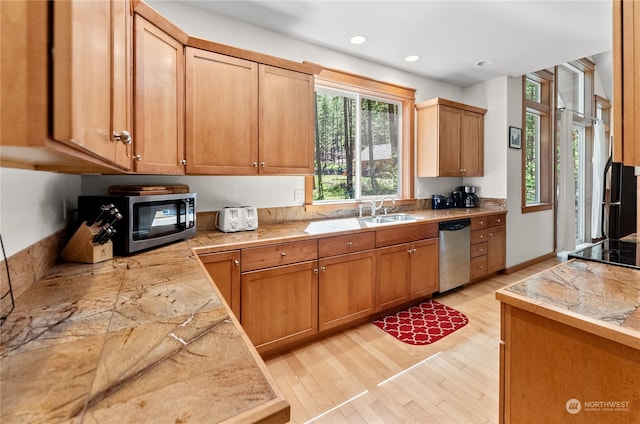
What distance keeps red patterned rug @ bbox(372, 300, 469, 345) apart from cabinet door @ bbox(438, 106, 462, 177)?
1658 millimetres

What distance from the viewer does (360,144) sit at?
3.44 m

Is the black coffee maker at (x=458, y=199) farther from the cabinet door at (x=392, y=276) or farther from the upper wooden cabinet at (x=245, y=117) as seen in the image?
the upper wooden cabinet at (x=245, y=117)

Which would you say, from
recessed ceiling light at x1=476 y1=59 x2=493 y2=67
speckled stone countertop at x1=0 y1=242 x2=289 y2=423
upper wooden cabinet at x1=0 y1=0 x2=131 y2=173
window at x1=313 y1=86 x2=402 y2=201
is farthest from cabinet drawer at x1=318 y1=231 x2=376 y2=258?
recessed ceiling light at x1=476 y1=59 x2=493 y2=67

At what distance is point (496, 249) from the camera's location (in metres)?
3.84

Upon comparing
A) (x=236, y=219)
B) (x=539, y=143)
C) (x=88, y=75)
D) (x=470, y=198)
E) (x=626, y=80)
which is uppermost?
(x=539, y=143)

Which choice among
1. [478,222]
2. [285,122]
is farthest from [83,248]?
[478,222]

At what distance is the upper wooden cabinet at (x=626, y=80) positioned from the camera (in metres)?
0.91

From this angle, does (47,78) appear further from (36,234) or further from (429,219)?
(429,219)

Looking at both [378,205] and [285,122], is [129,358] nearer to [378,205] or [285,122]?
[285,122]

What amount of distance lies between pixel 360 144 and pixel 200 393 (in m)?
3.18

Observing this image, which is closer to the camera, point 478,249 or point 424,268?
Answer: point 424,268

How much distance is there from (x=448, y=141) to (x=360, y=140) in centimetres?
118

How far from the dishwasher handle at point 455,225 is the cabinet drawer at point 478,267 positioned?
49 cm

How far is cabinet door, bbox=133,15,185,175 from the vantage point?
1.63 m
